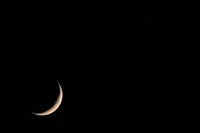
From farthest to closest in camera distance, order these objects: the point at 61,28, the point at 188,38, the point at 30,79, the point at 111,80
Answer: the point at 111,80, the point at 61,28, the point at 188,38, the point at 30,79

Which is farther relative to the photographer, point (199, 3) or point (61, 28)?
point (61, 28)

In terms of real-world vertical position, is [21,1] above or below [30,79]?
above

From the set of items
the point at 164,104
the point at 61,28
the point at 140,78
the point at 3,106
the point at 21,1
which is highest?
the point at 21,1

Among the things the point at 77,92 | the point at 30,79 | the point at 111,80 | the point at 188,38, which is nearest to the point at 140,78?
the point at 111,80

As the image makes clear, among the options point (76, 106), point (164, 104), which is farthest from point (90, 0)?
point (164, 104)

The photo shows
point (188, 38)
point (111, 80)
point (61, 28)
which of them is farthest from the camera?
point (111, 80)

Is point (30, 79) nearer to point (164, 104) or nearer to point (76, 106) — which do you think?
point (76, 106)
